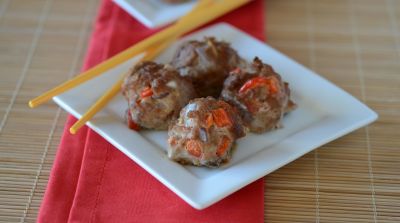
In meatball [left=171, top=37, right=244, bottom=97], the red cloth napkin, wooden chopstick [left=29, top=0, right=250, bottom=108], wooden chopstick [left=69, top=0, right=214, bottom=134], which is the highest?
meatball [left=171, top=37, right=244, bottom=97]

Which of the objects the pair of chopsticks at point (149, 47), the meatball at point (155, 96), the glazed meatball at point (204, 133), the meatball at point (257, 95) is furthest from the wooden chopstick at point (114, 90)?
the meatball at point (257, 95)

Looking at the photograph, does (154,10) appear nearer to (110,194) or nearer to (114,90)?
(114,90)

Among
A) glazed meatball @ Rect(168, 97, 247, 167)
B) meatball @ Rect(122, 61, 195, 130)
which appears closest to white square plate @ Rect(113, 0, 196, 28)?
meatball @ Rect(122, 61, 195, 130)

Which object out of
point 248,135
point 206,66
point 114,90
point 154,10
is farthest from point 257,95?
point 154,10

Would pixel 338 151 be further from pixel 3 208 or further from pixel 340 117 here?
pixel 3 208

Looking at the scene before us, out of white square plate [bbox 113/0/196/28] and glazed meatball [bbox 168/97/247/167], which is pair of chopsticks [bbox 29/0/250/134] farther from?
glazed meatball [bbox 168/97/247/167]

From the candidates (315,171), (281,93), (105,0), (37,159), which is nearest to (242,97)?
(281,93)
